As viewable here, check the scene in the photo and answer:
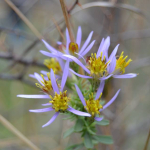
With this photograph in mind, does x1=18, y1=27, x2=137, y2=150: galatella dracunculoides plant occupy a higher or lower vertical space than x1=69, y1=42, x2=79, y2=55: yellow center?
lower

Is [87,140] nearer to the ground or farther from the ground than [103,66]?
nearer to the ground

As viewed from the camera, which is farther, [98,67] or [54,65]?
[54,65]

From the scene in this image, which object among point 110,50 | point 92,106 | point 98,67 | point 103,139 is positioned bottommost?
point 103,139

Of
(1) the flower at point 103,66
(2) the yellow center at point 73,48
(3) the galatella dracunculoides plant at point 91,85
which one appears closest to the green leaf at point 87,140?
(3) the galatella dracunculoides plant at point 91,85

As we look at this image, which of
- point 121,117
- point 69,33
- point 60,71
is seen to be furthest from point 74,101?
point 121,117

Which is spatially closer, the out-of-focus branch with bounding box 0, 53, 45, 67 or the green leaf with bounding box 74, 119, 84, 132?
the green leaf with bounding box 74, 119, 84, 132

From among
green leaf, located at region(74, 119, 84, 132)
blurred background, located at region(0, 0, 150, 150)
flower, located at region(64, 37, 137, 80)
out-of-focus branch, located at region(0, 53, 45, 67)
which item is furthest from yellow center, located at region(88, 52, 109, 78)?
out-of-focus branch, located at region(0, 53, 45, 67)

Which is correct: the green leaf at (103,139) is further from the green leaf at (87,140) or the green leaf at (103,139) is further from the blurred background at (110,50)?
the blurred background at (110,50)

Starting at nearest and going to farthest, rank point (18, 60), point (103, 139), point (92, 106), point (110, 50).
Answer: point (92, 106) < point (103, 139) < point (18, 60) < point (110, 50)

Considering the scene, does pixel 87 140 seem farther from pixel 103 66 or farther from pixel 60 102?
pixel 103 66

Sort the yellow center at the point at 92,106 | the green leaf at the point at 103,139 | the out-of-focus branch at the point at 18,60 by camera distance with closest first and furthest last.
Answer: the yellow center at the point at 92,106 → the green leaf at the point at 103,139 → the out-of-focus branch at the point at 18,60

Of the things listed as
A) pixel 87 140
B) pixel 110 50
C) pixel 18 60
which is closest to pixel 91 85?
pixel 87 140

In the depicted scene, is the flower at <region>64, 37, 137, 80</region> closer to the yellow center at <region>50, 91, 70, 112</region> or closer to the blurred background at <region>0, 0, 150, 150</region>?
the yellow center at <region>50, 91, 70, 112</region>
